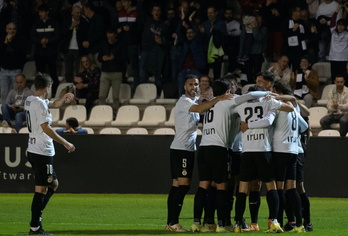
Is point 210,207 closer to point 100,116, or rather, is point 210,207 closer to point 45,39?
point 100,116

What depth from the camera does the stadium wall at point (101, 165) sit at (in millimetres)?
20266

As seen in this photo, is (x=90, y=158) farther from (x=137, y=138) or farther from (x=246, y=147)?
(x=246, y=147)

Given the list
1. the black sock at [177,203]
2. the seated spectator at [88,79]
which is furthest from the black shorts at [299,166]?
the seated spectator at [88,79]

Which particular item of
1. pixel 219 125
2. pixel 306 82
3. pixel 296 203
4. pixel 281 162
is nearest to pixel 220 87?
pixel 219 125

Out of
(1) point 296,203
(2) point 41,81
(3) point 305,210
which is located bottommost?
(3) point 305,210

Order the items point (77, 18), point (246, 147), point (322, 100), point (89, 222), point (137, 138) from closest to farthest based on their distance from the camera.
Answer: point (246, 147) < point (89, 222) < point (137, 138) < point (322, 100) < point (77, 18)

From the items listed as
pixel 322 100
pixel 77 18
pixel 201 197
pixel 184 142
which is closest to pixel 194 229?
pixel 201 197

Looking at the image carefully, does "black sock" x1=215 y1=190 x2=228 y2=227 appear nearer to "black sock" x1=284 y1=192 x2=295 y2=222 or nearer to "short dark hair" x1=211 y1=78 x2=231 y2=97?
"black sock" x1=284 y1=192 x2=295 y2=222

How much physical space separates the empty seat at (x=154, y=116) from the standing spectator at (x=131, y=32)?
1272 mm

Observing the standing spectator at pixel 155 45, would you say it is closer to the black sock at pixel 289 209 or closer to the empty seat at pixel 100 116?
the empty seat at pixel 100 116

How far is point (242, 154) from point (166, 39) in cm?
1147

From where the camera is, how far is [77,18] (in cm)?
2478

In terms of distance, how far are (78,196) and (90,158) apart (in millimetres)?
956

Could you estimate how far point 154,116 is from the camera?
23109mm
